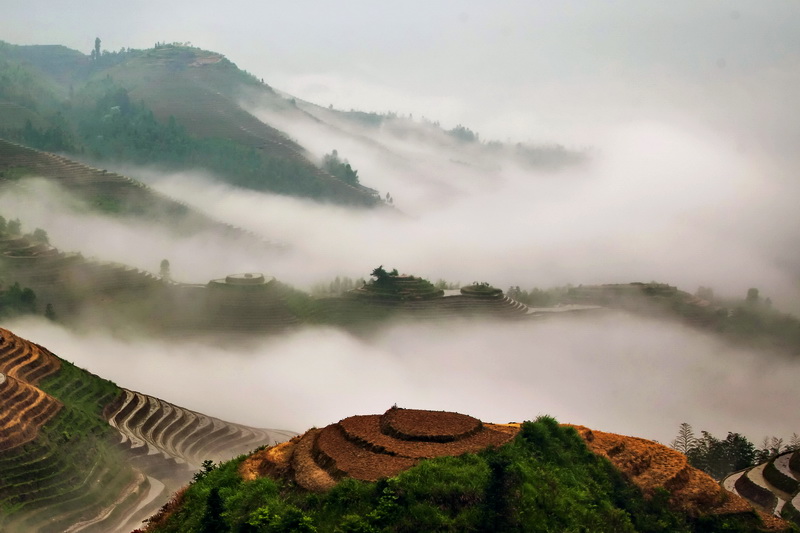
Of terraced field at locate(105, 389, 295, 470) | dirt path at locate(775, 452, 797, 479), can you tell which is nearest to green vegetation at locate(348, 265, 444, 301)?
terraced field at locate(105, 389, 295, 470)

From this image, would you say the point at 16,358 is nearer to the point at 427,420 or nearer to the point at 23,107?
the point at 427,420

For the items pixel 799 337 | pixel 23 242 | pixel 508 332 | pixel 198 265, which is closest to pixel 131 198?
pixel 198 265

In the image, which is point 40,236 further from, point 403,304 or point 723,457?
point 723,457

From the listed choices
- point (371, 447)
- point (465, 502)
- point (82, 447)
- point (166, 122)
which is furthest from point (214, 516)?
point (166, 122)

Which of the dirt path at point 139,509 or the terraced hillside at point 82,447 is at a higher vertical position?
the terraced hillside at point 82,447

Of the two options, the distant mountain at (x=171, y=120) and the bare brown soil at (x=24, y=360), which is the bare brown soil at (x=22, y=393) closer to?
the bare brown soil at (x=24, y=360)

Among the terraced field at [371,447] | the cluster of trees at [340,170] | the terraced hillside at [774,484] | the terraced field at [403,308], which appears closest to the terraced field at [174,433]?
the terraced field at [371,447]
